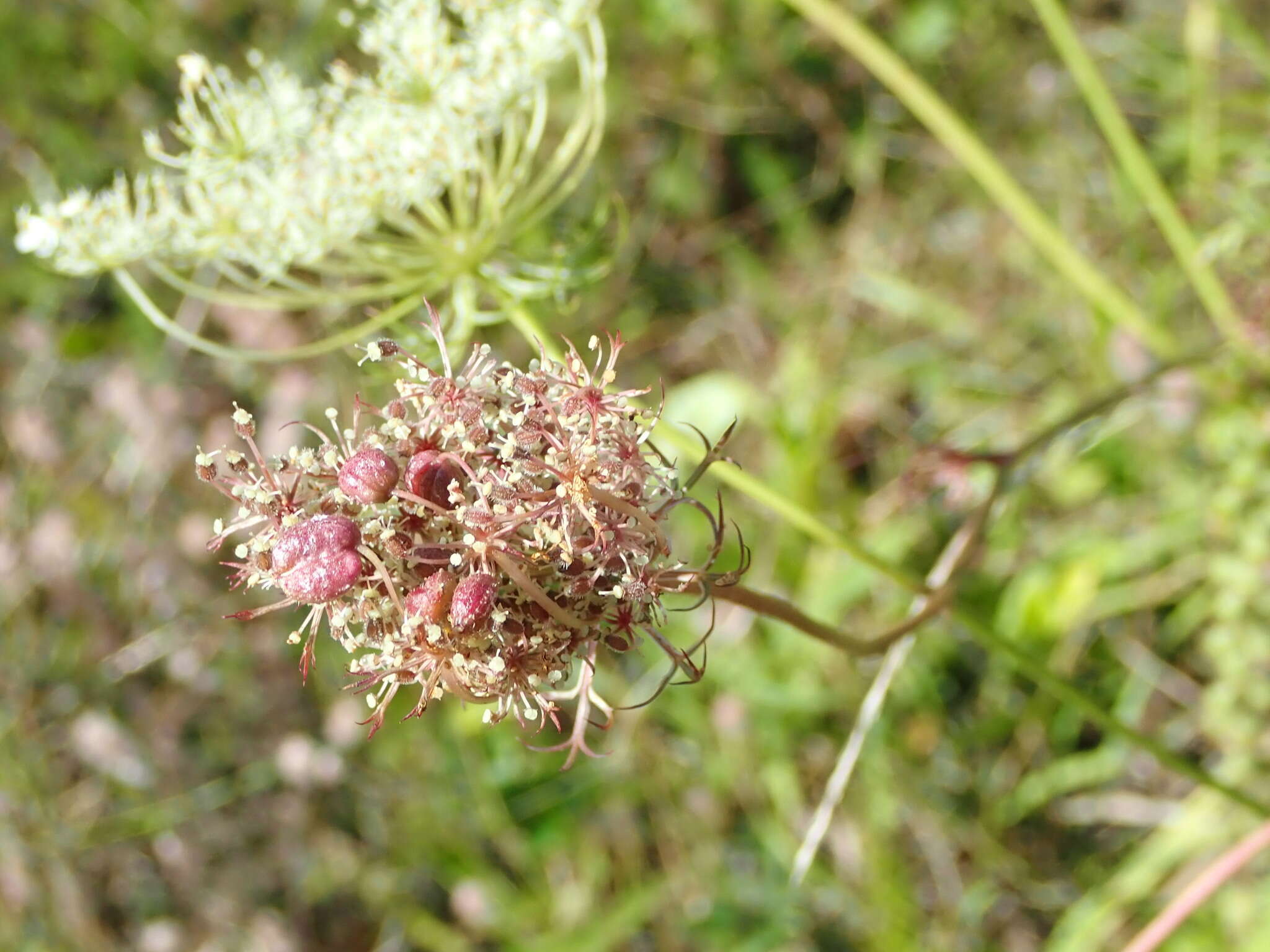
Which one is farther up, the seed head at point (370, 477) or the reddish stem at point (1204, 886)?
the seed head at point (370, 477)

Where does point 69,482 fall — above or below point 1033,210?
below

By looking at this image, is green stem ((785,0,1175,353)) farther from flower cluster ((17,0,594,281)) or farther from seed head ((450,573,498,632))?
seed head ((450,573,498,632))

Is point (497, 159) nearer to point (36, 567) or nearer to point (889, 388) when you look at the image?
point (889, 388)

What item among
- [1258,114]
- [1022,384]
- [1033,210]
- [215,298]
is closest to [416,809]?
[215,298]

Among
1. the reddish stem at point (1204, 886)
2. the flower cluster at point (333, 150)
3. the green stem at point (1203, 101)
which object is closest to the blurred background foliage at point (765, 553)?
the green stem at point (1203, 101)

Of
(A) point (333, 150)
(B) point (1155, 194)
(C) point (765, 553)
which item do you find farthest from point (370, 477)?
(C) point (765, 553)

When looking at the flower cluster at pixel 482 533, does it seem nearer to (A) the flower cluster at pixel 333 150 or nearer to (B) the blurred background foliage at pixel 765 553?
(A) the flower cluster at pixel 333 150
